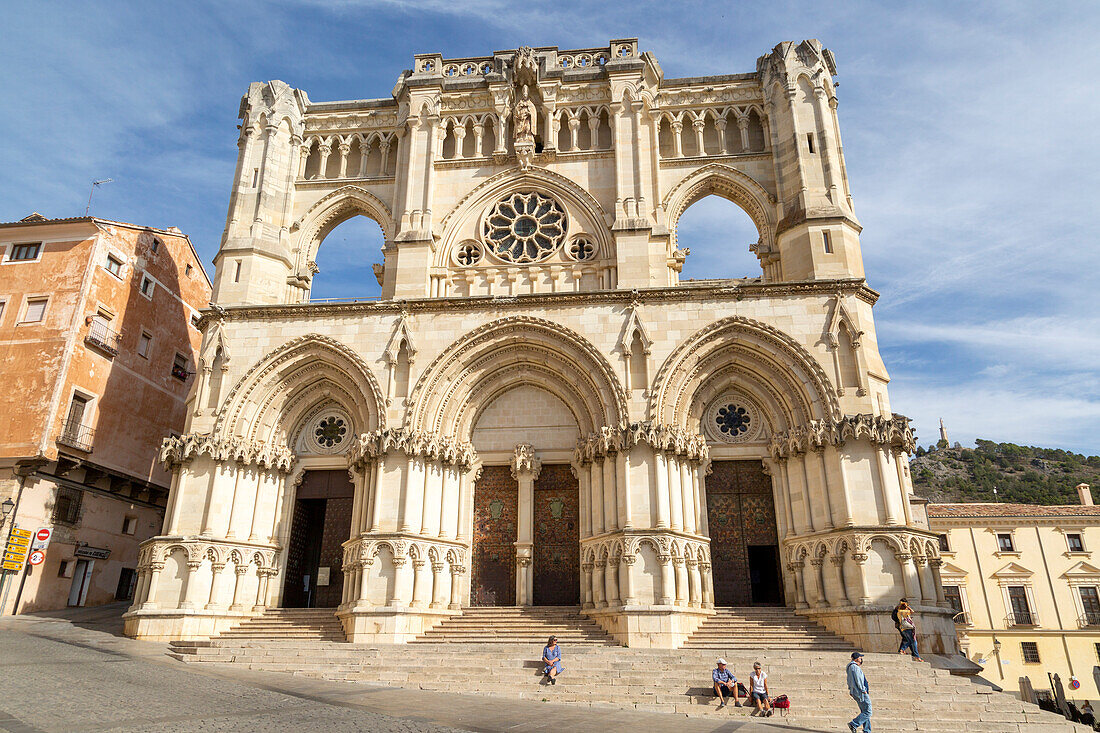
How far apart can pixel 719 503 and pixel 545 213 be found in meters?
10.2

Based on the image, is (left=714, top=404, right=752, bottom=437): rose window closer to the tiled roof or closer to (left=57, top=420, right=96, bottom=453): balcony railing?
(left=57, top=420, right=96, bottom=453): balcony railing

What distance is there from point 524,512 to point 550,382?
3.59m

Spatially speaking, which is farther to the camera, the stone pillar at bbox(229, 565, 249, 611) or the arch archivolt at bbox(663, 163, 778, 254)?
the arch archivolt at bbox(663, 163, 778, 254)

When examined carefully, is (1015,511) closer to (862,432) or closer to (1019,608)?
(1019,608)

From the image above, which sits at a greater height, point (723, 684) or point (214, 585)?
point (214, 585)

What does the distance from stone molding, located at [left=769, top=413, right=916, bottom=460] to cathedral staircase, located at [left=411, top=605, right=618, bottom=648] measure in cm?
677

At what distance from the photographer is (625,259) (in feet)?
67.7

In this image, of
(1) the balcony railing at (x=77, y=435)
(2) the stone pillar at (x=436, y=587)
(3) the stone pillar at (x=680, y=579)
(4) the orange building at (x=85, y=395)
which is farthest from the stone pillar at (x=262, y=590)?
(3) the stone pillar at (x=680, y=579)

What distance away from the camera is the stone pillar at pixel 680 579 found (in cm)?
1658

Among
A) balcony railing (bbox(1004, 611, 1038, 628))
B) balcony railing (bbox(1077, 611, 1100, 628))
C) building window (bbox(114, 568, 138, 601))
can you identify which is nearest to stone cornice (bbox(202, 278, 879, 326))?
building window (bbox(114, 568, 138, 601))

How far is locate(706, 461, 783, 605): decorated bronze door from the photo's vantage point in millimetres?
18406

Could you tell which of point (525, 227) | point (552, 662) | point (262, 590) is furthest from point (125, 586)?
point (552, 662)

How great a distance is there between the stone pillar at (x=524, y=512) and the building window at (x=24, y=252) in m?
19.6

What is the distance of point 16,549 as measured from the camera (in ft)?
69.9
